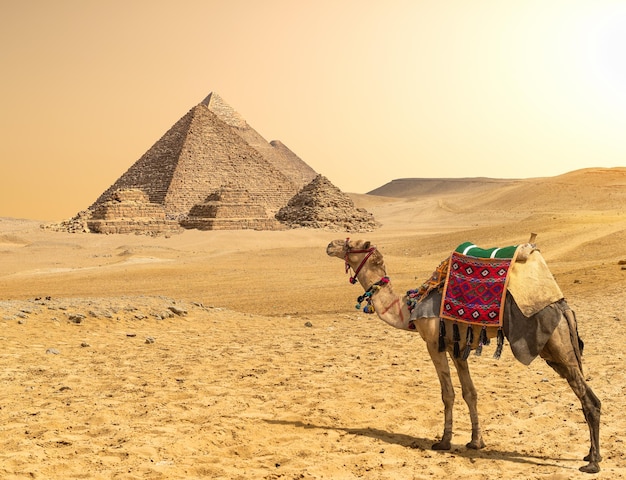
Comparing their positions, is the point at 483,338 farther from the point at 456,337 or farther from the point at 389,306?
the point at 389,306

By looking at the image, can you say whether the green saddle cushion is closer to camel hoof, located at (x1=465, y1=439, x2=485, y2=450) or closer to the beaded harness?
the beaded harness

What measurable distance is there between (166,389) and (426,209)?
349 ft

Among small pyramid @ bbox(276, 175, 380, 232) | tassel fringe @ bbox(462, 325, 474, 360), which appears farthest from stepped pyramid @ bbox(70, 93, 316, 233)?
tassel fringe @ bbox(462, 325, 474, 360)

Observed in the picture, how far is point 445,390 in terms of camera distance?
573 cm

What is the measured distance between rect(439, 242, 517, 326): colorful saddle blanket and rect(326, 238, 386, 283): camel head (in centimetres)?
70

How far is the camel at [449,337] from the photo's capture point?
17.5 feet

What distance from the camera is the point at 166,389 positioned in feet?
25.4

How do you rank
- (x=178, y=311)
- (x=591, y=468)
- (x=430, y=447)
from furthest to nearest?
(x=178, y=311) < (x=430, y=447) < (x=591, y=468)

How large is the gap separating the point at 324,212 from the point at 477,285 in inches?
2399

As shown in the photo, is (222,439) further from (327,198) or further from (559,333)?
(327,198)

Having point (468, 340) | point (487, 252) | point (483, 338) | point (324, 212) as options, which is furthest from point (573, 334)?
point (324, 212)

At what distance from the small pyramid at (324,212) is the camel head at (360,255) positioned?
5756cm

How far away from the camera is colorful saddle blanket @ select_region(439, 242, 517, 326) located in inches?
216

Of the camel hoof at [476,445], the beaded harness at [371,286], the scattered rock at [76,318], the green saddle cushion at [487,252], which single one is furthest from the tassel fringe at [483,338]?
the scattered rock at [76,318]
